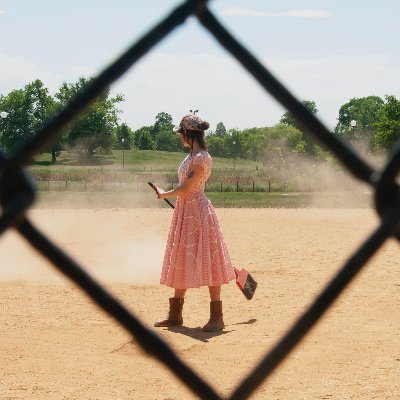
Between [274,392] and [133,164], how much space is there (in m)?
63.0

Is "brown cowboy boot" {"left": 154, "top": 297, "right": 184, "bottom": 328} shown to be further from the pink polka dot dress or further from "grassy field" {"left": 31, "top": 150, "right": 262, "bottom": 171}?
"grassy field" {"left": 31, "top": 150, "right": 262, "bottom": 171}

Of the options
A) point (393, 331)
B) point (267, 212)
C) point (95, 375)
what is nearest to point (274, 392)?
point (95, 375)

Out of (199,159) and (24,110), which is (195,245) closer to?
(199,159)

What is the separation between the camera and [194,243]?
5684 mm

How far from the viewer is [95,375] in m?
4.34

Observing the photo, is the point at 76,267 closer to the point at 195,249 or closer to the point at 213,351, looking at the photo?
the point at 213,351

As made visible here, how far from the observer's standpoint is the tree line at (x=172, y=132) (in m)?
29.9

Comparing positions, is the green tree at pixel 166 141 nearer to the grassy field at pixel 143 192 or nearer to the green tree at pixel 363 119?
the grassy field at pixel 143 192

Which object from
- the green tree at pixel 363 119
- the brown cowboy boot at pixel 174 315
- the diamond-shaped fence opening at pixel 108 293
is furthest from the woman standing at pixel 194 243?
the green tree at pixel 363 119

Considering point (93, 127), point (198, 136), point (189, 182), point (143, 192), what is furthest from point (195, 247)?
point (93, 127)

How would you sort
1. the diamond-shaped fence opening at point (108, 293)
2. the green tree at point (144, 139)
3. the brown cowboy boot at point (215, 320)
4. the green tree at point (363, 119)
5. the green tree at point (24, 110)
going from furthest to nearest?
the green tree at point (144, 139)
the green tree at point (363, 119)
the green tree at point (24, 110)
the brown cowboy boot at point (215, 320)
the diamond-shaped fence opening at point (108, 293)

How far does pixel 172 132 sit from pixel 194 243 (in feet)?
33.6

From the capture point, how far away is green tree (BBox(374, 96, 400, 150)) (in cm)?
2738

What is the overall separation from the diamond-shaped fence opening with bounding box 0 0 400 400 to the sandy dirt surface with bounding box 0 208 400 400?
12cm
